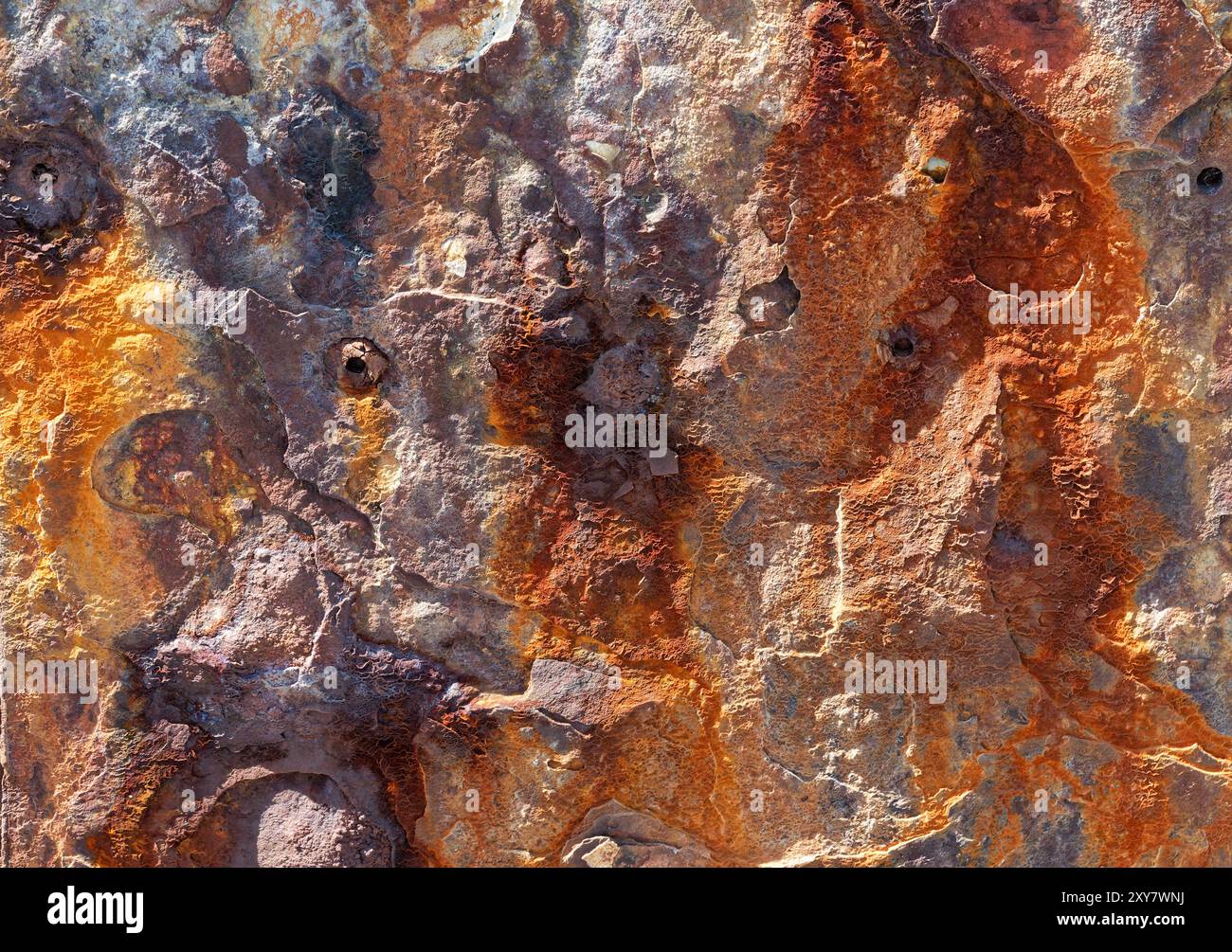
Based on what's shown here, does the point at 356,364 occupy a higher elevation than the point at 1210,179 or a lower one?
lower

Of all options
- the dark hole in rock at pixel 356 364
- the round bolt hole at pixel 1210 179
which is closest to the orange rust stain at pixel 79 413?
the dark hole in rock at pixel 356 364

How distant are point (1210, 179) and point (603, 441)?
220cm

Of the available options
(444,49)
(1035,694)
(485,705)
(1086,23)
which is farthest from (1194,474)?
(444,49)

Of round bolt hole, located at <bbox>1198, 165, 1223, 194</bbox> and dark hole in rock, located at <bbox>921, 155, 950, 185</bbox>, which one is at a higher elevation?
dark hole in rock, located at <bbox>921, 155, 950, 185</bbox>

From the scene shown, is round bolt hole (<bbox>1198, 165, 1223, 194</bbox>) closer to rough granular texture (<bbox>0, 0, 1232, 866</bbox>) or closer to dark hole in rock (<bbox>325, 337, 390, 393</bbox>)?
rough granular texture (<bbox>0, 0, 1232, 866</bbox>)

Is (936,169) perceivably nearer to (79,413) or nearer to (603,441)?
(603,441)

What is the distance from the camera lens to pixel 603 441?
3.83m

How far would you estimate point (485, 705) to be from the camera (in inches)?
153

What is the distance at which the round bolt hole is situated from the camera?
3.63 metres

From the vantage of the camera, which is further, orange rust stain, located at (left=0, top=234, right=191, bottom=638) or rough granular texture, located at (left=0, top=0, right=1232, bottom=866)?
orange rust stain, located at (left=0, top=234, right=191, bottom=638)

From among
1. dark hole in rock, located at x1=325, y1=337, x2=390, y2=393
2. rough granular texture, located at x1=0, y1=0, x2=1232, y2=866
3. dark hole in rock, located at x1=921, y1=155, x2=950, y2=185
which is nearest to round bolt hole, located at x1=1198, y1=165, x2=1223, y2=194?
rough granular texture, located at x1=0, y1=0, x2=1232, y2=866

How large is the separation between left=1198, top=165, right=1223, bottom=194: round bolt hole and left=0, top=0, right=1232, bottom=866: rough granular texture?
A: 0.02 metres

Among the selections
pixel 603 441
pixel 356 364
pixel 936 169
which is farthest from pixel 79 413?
pixel 936 169

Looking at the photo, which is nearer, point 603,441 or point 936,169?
point 936,169
